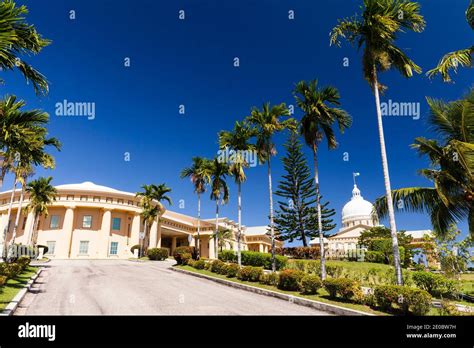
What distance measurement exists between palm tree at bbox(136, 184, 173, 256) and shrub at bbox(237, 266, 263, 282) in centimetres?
2522

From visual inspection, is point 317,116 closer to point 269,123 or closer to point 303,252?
point 269,123

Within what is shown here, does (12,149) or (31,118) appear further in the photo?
(31,118)

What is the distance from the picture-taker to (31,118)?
1008 centimetres

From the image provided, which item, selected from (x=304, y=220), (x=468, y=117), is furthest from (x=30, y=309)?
(x=304, y=220)

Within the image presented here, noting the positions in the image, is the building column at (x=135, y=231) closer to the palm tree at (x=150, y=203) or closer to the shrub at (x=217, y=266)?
the palm tree at (x=150, y=203)

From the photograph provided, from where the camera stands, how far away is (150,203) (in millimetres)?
38938

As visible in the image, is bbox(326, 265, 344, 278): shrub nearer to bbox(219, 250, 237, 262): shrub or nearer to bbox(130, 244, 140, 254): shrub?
bbox(219, 250, 237, 262): shrub

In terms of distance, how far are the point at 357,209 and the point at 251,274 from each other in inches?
2951

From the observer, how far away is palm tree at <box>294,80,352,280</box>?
17.4 metres

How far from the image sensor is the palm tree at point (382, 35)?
489 inches

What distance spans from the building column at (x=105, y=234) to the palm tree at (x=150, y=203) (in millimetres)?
4459

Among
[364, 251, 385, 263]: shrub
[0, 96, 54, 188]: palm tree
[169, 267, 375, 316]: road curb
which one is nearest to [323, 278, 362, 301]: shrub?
[169, 267, 375, 316]: road curb
